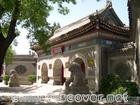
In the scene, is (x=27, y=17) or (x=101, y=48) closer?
(x=27, y=17)

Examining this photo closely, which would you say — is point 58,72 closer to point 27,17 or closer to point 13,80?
point 13,80

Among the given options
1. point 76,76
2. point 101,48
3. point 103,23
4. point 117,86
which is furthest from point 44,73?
point 76,76

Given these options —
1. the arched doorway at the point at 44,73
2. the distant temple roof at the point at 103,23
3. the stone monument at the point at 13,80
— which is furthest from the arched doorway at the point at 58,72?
the stone monument at the point at 13,80

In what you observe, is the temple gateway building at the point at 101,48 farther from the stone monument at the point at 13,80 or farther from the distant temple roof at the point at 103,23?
the stone monument at the point at 13,80

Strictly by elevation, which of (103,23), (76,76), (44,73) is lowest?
(76,76)

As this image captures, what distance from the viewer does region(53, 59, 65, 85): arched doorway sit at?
23.2 metres

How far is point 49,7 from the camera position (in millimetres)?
14039

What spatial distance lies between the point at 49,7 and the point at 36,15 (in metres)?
1.23

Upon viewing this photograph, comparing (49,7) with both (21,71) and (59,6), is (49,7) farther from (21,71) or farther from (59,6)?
(21,71)

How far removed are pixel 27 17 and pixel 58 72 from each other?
11.4 metres

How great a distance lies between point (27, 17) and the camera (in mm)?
13031

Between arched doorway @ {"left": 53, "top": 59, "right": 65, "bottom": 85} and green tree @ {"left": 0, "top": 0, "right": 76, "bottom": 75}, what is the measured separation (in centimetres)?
870

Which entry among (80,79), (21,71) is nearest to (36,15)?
(80,79)

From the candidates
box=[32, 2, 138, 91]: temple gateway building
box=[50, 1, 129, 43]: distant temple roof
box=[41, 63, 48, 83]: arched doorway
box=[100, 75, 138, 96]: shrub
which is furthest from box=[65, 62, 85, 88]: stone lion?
box=[41, 63, 48, 83]: arched doorway
